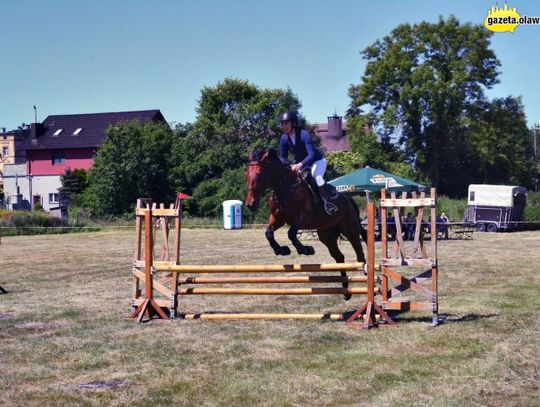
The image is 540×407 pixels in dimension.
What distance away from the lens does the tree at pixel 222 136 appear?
5275 cm

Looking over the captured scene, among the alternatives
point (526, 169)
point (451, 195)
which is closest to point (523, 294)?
point (451, 195)

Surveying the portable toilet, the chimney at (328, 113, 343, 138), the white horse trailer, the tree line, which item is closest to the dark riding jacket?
the white horse trailer

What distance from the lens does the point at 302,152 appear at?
9820mm

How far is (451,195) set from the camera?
59625 millimetres

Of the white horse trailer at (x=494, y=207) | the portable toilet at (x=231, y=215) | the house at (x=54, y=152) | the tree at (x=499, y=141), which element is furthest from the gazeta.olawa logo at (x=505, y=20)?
the house at (x=54, y=152)

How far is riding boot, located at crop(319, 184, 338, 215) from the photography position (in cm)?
995

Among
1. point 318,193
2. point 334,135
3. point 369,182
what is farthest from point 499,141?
point 318,193

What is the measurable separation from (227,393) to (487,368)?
2.46m

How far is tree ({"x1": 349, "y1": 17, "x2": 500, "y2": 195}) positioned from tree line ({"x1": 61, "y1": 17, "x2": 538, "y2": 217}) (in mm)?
77

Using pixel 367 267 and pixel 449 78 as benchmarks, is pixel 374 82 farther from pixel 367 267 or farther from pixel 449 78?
pixel 367 267

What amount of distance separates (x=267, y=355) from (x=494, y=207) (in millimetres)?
31593

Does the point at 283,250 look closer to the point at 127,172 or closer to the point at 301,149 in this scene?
the point at 301,149

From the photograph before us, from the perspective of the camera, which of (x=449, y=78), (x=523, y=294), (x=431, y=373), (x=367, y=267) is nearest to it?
(x=431, y=373)

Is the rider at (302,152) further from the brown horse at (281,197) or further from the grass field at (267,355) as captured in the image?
the grass field at (267,355)
